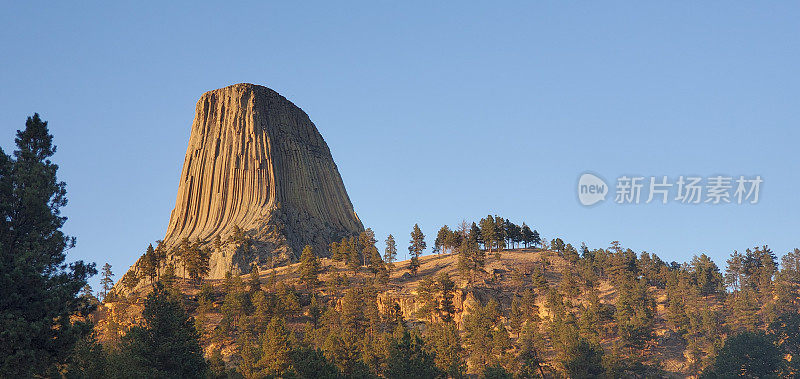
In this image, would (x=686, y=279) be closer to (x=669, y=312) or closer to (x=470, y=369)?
(x=669, y=312)

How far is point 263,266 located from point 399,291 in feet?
156

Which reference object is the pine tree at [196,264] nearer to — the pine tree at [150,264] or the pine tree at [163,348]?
the pine tree at [150,264]

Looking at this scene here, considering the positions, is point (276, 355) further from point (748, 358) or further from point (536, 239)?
point (536, 239)

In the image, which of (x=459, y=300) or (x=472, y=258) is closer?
(x=459, y=300)

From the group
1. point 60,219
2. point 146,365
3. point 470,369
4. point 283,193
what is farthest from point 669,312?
point 283,193

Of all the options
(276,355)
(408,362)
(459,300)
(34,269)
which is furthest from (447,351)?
(34,269)

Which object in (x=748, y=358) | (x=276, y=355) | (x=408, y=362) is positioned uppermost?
(x=276, y=355)

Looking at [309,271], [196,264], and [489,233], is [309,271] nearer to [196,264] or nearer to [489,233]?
[196,264]

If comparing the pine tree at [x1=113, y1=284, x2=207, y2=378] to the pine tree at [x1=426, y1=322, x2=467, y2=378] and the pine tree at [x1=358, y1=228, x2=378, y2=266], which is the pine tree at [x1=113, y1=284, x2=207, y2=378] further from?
the pine tree at [x1=358, y1=228, x2=378, y2=266]

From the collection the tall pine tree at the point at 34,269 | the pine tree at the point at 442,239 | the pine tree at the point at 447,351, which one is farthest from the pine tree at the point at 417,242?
the tall pine tree at the point at 34,269

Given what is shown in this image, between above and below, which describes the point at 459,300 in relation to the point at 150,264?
below

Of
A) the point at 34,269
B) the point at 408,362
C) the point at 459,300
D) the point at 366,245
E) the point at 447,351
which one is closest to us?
the point at 34,269

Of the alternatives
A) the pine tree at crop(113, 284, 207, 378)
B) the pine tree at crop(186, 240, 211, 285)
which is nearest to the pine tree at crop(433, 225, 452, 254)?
the pine tree at crop(186, 240, 211, 285)

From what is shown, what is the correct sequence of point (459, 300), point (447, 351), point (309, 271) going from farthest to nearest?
point (309, 271), point (459, 300), point (447, 351)
